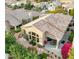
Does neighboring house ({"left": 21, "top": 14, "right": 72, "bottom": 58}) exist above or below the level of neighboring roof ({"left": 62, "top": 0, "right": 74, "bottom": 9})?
below

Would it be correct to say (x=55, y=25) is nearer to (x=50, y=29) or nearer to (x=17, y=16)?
(x=50, y=29)

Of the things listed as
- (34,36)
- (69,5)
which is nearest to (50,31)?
(34,36)

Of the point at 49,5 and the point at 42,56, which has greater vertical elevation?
the point at 49,5

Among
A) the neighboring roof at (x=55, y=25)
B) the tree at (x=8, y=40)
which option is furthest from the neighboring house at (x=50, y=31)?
the tree at (x=8, y=40)

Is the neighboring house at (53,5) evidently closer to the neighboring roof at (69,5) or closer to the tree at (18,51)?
the neighboring roof at (69,5)

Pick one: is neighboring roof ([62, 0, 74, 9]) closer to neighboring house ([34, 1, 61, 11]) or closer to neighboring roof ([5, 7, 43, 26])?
neighboring house ([34, 1, 61, 11])

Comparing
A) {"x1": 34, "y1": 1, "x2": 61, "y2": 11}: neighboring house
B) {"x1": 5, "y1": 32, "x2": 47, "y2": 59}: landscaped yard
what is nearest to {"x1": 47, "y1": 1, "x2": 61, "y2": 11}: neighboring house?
{"x1": 34, "y1": 1, "x2": 61, "y2": 11}: neighboring house
